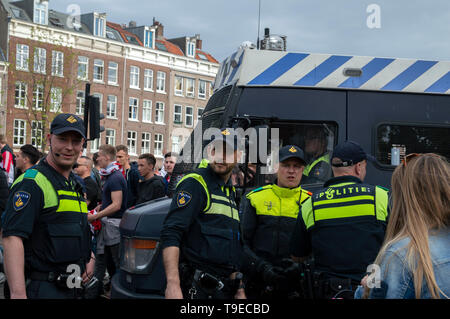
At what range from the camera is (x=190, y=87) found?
177 feet

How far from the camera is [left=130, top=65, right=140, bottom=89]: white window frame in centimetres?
4909

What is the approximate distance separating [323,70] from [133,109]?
44.5m

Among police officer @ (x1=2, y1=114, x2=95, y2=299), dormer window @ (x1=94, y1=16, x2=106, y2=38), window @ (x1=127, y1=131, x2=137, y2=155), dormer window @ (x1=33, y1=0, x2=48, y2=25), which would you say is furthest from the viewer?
window @ (x1=127, y1=131, x2=137, y2=155)

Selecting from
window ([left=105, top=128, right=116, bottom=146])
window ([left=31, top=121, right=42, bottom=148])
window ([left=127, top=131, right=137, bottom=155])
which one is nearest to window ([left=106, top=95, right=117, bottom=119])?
window ([left=105, top=128, right=116, bottom=146])

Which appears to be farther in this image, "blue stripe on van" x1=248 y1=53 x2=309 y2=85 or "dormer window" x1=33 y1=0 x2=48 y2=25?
"dormer window" x1=33 y1=0 x2=48 y2=25

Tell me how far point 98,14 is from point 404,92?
153 ft

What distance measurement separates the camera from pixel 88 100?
25.2 ft

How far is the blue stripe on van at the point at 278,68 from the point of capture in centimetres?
562

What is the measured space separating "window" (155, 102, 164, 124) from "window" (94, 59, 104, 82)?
6308 mm

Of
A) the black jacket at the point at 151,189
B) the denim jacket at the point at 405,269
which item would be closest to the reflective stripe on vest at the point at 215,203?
the denim jacket at the point at 405,269

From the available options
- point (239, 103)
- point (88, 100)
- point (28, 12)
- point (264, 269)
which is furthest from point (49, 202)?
point (28, 12)

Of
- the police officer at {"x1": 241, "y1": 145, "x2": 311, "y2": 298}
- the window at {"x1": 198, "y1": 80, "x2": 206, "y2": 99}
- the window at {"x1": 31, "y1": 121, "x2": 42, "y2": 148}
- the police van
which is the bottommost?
the police officer at {"x1": 241, "y1": 145, "x2": 311, "y2": 298}

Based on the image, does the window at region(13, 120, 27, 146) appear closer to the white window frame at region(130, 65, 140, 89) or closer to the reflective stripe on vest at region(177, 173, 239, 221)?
the white window frame at region(130, 65, 140, 89)
